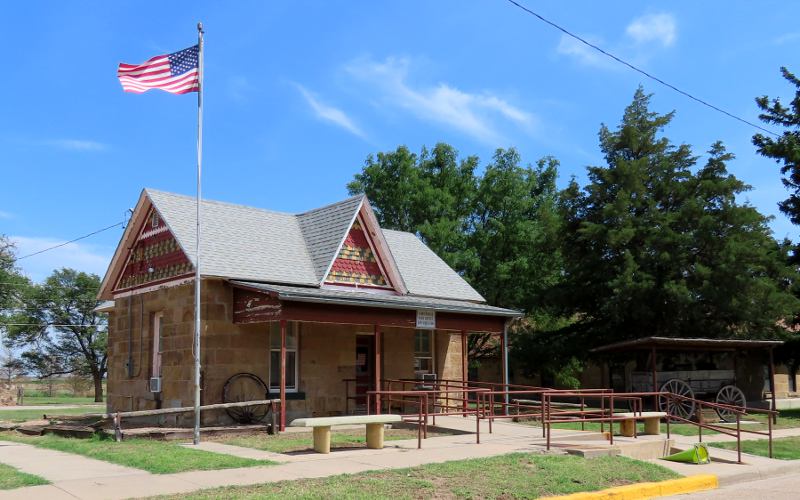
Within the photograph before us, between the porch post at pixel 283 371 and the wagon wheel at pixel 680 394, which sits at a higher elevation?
the porch post at pixel 283 371

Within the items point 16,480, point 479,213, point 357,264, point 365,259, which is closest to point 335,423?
point 16,480

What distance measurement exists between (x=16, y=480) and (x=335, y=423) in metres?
4.98

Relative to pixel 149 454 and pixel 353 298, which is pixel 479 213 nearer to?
pixel 353 298

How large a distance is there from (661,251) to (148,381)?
19414mm

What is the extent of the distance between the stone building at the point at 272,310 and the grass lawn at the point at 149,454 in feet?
10.1

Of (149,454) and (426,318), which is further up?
(426,318)

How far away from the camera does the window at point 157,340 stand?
20531 mm

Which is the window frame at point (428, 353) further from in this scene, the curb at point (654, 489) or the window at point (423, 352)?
the curb at point (654, 489)

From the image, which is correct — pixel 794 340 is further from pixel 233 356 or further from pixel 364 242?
pixel 233 356

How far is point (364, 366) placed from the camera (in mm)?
21844

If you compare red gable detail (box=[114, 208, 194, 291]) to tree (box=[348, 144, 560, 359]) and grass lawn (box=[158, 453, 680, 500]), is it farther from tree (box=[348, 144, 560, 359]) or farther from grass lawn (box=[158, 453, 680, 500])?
tree (box=[348, 144, 560, 359])

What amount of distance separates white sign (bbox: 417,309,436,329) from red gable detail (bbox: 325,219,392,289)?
83.2 inches

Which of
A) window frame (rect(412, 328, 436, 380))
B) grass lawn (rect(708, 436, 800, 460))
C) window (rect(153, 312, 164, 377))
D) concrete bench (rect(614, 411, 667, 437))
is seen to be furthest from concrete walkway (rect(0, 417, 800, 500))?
window frame (rect(412, 328, 436, 380))

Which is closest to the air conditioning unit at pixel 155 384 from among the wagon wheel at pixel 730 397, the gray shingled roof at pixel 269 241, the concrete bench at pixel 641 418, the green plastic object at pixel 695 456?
the gray shingled roof at pixel 269 241
